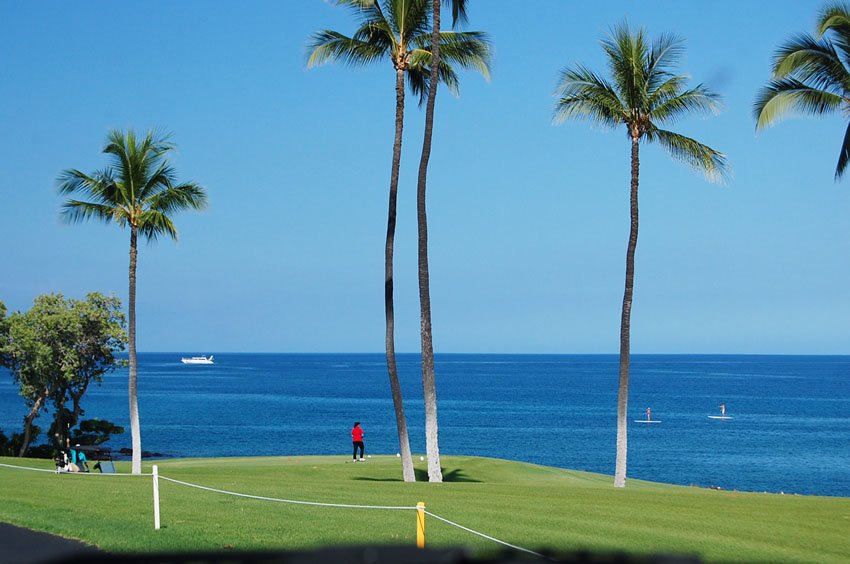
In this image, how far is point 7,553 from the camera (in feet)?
44.7

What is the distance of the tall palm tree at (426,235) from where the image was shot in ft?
89.6

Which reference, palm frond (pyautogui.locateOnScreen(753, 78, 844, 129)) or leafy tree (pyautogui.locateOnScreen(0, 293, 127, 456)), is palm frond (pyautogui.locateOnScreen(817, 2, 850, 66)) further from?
leafy tree (pyautogui.locateOnScreen(0, 293, 127, 456))

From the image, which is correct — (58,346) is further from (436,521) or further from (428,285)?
(436,521)

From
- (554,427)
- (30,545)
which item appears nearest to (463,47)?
(30,545)

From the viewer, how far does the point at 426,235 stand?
2814 centimetres

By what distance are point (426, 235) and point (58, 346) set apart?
29.9m

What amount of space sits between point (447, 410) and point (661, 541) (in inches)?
4114

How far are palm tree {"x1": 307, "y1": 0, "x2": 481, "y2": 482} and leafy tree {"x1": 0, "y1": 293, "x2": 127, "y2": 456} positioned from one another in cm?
2696

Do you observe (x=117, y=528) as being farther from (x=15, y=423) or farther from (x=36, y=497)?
(x=15, y=423)

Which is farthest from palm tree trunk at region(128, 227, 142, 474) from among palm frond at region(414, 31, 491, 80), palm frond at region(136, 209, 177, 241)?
palm frond at region(414, 31, 491, 80)

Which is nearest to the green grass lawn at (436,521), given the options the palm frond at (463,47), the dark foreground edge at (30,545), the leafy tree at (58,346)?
the dark foreground edge at (30,545)

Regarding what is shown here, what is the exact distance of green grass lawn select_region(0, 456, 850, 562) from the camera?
14.5m

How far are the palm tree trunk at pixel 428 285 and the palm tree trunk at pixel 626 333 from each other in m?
5.39

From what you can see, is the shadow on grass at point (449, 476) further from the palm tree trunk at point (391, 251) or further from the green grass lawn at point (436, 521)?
the green grass lawn at point (436, 521)
